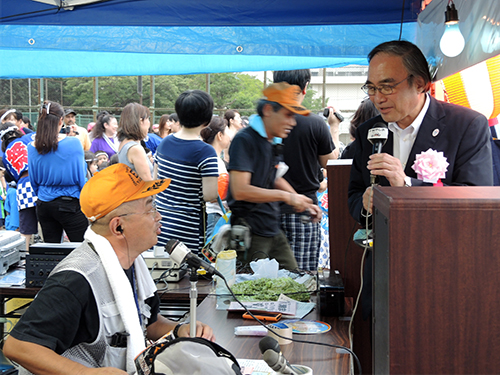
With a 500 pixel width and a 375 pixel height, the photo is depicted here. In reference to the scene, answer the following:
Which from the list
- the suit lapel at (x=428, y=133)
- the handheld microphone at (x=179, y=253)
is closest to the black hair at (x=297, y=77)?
the suit lapel at (x=428, y=133)

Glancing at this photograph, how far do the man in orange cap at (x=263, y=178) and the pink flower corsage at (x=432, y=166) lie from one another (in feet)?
3.44

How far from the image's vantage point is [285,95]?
2854mm

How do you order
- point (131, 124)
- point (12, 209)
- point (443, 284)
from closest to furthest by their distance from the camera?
point (443, 284) < point (131, 124) < point (12, 209)

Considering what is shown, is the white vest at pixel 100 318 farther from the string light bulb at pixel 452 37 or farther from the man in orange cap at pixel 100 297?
the string light bulb at pixel 452 37

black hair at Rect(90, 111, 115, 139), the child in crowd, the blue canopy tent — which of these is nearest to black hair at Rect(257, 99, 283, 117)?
the blue canopy tent

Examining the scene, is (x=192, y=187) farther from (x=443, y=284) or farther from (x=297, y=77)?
(x=443, y=284)

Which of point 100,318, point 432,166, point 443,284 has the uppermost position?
point 432,166

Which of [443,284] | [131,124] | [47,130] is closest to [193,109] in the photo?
[131,124]

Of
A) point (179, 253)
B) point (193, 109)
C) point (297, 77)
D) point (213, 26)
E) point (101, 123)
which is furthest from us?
point (101, 123)

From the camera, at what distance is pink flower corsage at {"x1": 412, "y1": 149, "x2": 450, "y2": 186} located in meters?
1.80

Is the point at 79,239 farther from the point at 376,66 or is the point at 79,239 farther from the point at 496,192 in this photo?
the point at 496,192

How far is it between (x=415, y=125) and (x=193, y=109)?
1.72 metres

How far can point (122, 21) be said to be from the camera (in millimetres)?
3578

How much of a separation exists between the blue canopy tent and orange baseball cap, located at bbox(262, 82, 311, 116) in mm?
794
